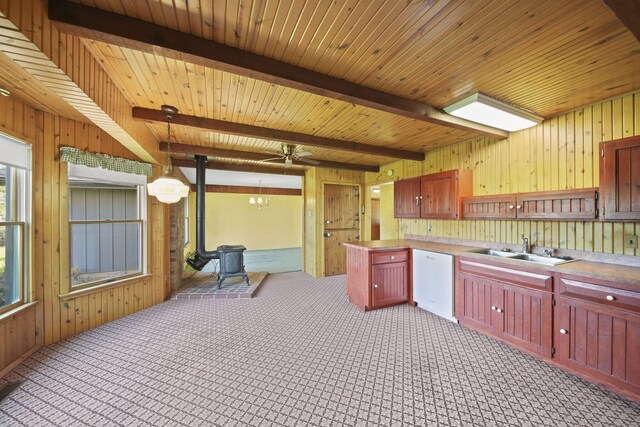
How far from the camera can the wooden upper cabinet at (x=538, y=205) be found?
2.36 meters

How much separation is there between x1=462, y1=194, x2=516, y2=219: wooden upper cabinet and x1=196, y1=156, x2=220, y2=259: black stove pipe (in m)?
4.27

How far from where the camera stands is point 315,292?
4.44 metres

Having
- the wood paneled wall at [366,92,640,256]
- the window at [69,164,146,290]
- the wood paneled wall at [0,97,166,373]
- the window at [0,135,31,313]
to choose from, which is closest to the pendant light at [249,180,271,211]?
the window at [69,164,146,290]

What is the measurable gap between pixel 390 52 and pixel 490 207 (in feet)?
8.25

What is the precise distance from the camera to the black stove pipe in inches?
183

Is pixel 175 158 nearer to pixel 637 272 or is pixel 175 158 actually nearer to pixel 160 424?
pixel 160 424

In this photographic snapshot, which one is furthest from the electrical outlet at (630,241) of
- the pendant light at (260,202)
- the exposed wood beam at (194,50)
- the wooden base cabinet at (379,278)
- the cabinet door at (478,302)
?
the pendant light at (260,202)

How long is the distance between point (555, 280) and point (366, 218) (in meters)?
3.90

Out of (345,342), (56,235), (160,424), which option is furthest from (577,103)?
(56,235)

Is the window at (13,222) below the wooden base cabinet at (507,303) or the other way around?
the other way around

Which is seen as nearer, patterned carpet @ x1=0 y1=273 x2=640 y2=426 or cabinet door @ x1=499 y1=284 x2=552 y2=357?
patterned carpet @ x1=0 y1=273 x2=640 y2=426

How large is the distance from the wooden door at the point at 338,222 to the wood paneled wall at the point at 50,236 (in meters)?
3.80

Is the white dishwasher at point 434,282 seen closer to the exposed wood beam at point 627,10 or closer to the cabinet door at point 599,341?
the cabinet door at point 599,341

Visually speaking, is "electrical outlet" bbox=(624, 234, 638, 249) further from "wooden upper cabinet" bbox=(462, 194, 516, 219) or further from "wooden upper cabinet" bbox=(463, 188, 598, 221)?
"wooden upper cabinet" bbox=(462, 194, 516, 219)
